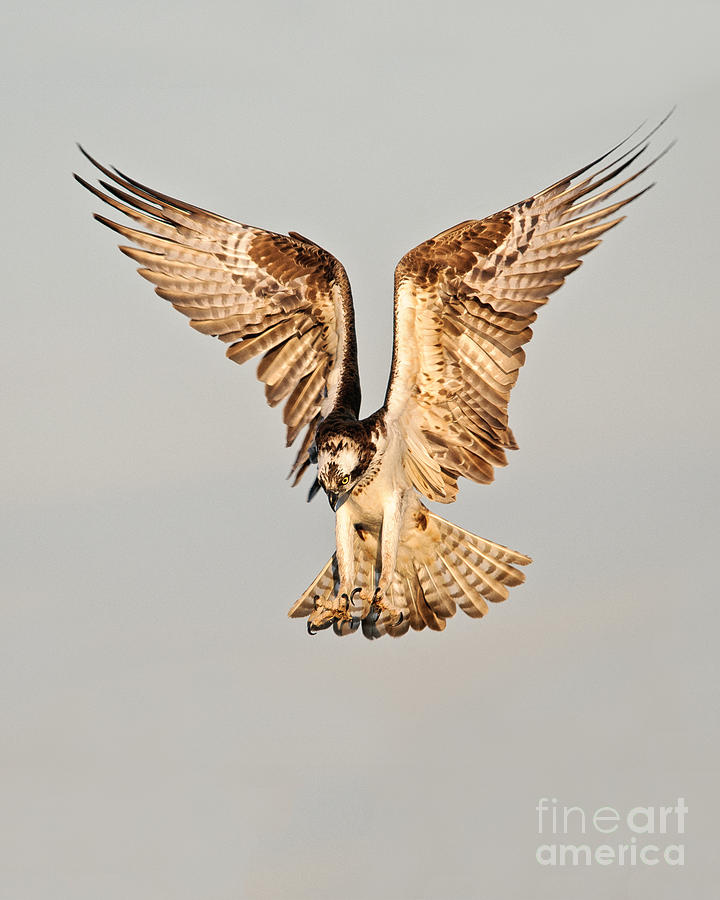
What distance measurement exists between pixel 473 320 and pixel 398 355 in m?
0.90

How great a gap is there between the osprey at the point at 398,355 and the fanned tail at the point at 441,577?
0.02 metres

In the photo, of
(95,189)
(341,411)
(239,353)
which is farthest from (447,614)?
(95,189)

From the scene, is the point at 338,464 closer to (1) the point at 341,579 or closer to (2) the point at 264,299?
(1) the point at 341,579

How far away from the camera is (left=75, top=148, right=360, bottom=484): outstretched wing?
16.5 m

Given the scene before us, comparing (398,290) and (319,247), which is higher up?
(319,247)

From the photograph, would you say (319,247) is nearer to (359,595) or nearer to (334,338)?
(334,338)

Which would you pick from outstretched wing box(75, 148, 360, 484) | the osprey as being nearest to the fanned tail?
the osprey

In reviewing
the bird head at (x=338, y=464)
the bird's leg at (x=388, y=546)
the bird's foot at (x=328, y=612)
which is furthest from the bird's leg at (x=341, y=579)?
the bird head at (x=338, y=464)

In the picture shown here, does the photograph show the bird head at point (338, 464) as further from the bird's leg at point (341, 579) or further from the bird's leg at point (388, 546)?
the bird's leg at point (388, 546)

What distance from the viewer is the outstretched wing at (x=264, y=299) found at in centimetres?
1650

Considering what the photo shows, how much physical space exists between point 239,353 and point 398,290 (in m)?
2.36

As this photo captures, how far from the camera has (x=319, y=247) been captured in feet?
54.3

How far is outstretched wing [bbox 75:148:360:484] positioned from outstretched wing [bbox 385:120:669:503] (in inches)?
54.8

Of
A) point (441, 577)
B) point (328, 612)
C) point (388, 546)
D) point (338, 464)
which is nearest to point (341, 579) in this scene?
point (328, 612)
